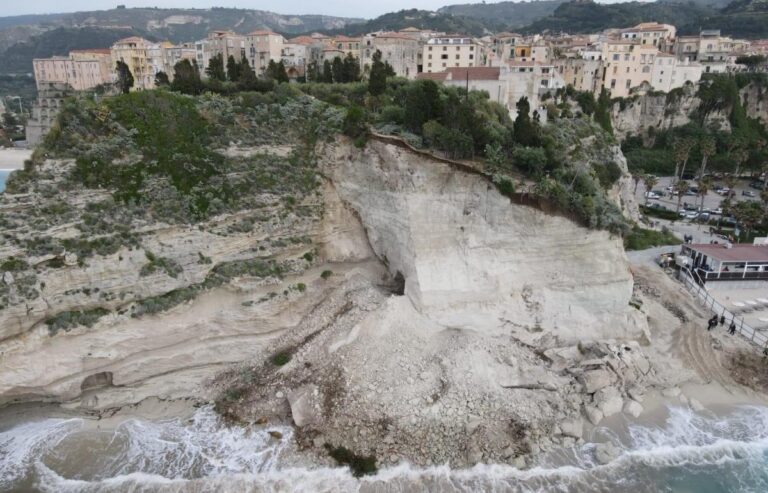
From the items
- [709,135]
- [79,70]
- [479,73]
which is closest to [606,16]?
[709,135]

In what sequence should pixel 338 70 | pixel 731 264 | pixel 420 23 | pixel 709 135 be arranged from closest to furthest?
1. pixel 731 264
2. pixel 338 70
3. pixel 709 135
4. pixel 420 23

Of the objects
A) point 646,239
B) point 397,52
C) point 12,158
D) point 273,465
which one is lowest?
point 273,465

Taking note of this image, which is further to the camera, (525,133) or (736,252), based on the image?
(736,252)

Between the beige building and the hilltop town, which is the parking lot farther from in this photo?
the beige building

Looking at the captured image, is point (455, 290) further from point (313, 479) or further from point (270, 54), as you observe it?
point (270, 54)

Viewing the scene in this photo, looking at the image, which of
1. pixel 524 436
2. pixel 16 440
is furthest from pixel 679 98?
pixel 16 440

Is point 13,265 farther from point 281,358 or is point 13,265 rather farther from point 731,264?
point 731,264

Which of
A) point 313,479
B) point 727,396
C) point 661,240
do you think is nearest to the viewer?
point 313,479

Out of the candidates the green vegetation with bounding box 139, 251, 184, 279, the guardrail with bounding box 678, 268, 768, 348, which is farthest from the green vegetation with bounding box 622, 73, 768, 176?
the green vegetation with bounding box 139, 251, 184, 279
